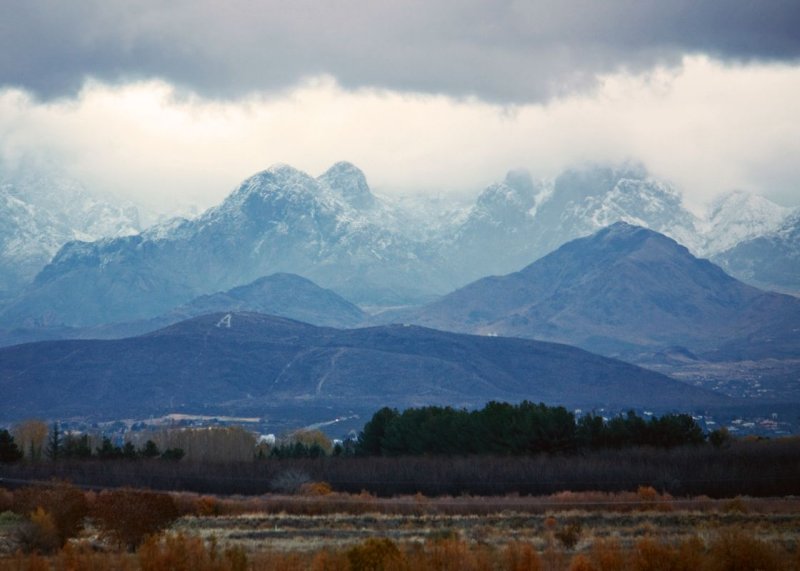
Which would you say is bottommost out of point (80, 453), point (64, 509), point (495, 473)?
point (495, 473)

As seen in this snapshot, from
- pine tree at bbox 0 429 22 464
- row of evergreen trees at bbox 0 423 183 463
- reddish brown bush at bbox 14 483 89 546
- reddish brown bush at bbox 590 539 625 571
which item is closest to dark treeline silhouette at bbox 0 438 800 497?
pine tree at bbox 0 429 22 464

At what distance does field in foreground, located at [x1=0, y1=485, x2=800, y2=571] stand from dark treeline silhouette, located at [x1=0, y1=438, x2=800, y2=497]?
27.8 feet

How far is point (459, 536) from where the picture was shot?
54.4 m

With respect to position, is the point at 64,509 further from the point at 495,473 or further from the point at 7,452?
the point at 7,452

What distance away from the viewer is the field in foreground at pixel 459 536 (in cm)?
3903

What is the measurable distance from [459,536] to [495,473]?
61307 millimetres

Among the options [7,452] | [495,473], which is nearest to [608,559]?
[495,473]

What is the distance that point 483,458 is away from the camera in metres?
122

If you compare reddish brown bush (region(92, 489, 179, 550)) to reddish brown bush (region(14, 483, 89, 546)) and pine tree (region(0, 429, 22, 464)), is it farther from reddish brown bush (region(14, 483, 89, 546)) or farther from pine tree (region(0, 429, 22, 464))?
pine tree (region(0, 429, 22, 464))

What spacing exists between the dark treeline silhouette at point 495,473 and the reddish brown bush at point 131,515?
5516cm

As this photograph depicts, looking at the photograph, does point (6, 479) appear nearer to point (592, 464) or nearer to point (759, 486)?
point (592, 464)

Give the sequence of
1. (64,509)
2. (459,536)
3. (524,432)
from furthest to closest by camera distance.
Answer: (524,432)
(64,509)
(459,536)

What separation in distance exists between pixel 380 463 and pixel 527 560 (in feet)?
293

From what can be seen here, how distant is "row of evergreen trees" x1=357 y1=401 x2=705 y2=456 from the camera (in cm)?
12325
